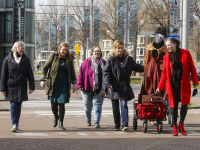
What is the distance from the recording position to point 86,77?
35.4 ft

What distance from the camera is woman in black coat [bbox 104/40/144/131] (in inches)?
388

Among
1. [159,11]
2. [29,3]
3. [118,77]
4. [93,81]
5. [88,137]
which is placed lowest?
[88,137]

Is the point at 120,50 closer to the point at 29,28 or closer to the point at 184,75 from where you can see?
the point at 184,75

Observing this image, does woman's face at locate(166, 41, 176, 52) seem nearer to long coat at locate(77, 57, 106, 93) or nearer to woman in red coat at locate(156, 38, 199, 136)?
woman in red coat at locate(156, 38, 199, 136)

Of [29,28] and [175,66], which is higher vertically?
[29,28]

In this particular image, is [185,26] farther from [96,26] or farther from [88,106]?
[96,26]

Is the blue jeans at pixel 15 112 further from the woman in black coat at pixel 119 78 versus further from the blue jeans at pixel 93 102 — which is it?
the woman in black coat at pixel 119 78

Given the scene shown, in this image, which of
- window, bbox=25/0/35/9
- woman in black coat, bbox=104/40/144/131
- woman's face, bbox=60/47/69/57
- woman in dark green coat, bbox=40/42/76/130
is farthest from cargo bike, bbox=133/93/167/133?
window, bbox=25/0/35/9

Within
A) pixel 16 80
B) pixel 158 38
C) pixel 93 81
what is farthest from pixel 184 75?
pixel 16 80

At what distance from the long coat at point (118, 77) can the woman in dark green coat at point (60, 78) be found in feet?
2.56

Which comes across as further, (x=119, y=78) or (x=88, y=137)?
(x=119, y=78)

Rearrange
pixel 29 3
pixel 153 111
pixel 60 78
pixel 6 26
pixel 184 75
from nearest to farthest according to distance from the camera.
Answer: pixel 184 75
pixel 153 111
pixel 60 78
pixel 6 26
pixel 29 3

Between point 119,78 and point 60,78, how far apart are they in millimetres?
1191

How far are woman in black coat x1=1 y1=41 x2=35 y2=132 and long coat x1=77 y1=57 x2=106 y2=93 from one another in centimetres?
136
